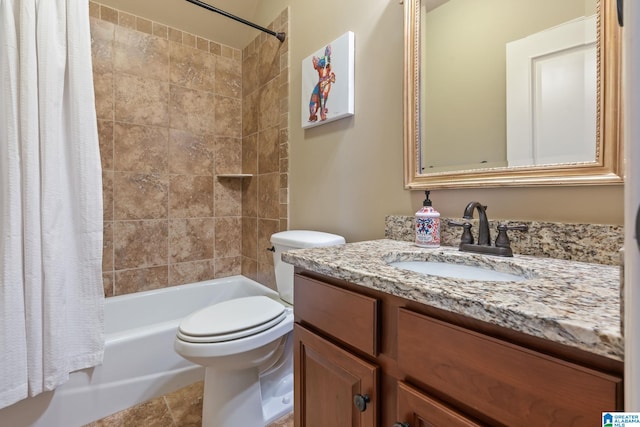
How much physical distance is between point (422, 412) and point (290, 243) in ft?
3.15

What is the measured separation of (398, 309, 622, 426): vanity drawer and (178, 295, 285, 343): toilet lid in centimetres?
75

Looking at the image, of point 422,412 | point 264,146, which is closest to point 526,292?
point 422,412

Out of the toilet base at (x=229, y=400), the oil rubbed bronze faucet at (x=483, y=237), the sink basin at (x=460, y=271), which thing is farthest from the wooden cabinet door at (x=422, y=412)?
the toilet base at (x=229, y=400)

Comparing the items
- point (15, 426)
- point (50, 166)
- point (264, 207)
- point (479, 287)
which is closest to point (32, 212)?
point (50, 166)

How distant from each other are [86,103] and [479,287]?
5.49 feet

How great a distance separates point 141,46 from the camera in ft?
6.44

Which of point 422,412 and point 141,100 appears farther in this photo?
point 141,100

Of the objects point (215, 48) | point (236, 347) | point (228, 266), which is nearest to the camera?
point (236, 347)

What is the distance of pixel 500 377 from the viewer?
0.44 meters

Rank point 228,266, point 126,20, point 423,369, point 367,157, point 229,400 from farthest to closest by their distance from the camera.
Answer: point 228,266, point 126,20, point 367,157, point 229,400, point 423,369

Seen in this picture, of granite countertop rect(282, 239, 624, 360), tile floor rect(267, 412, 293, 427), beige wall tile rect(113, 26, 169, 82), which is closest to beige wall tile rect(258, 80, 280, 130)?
beige wall tile rect(113, 26, 169, 82)

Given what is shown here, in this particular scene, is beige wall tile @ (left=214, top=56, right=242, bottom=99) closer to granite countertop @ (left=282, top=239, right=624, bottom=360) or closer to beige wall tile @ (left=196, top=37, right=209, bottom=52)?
beige wall tile @ (left=196, top=37, right=209, bottom=52)

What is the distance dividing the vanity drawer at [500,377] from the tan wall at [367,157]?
0.57 metres

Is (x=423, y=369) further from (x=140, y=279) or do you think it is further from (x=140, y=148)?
(x=140, y=148)
